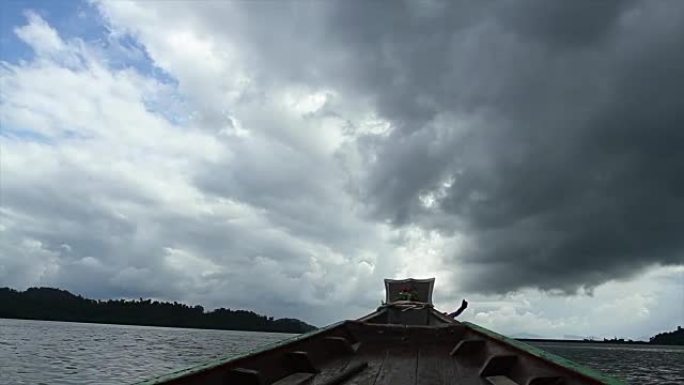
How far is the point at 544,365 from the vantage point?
6.63 meters

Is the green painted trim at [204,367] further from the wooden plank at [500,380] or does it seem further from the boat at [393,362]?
the wooden plank at [500,380]

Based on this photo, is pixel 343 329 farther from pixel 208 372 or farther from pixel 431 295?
pixel 431 295

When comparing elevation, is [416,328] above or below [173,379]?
above

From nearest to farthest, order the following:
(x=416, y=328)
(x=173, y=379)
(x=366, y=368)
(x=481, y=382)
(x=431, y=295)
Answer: (x=173, y=379) < (x=481, y=382) < (x=366, y=368) < (x=416, y=328) < (x=431, y=295)

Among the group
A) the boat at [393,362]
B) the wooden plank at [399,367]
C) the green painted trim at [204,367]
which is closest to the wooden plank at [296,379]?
the boat at [393,362]

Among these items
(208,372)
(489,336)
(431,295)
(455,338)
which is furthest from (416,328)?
(431,295)

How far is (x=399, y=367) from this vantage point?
8.09 meters

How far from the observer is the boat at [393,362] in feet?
19.6

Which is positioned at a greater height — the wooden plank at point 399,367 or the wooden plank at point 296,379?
the wooden plank at point 399,367

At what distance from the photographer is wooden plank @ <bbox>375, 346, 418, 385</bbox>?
23.7 ft

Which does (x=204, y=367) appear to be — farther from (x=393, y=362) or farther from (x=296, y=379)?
(x=393, y=362)

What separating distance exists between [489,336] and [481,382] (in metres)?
1.69

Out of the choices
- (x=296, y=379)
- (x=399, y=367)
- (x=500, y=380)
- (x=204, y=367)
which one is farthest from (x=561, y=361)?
(x=204, y=367)

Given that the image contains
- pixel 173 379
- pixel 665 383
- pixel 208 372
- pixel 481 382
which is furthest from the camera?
pixel 665 383
